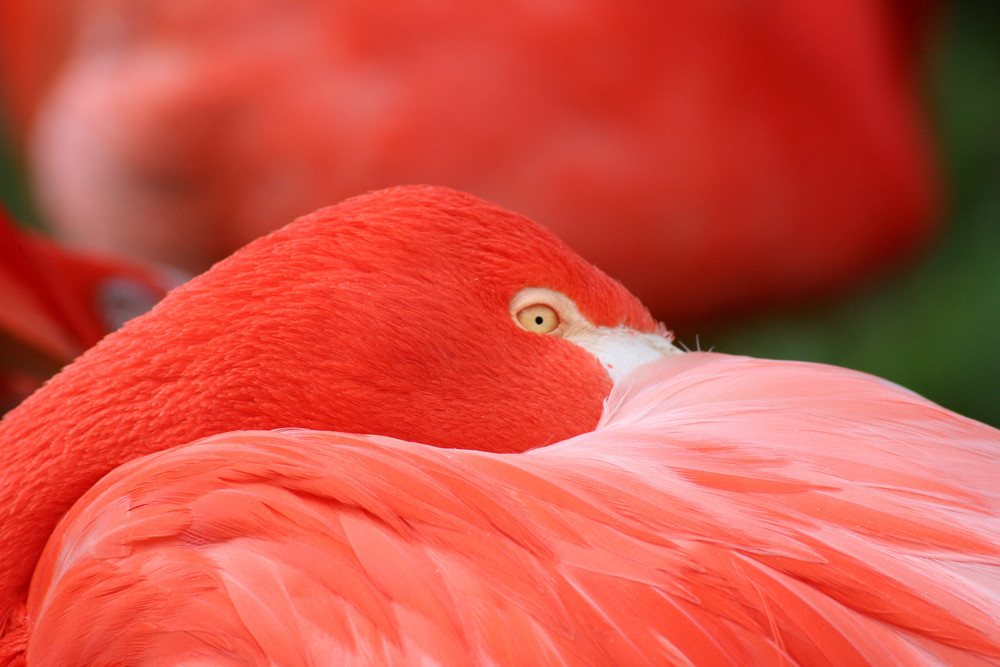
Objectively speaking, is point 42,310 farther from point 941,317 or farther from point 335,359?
point 941,317

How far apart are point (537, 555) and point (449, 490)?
0.21 feet

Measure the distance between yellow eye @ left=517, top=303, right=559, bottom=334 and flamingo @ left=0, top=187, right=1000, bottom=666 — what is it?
14 millimetres

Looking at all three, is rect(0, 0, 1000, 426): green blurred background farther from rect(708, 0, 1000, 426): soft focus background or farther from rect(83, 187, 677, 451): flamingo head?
rect(83, 187, 677, 451): flamingo head

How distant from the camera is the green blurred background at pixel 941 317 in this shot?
2086 mm

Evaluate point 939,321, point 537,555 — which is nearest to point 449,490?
point 537,555

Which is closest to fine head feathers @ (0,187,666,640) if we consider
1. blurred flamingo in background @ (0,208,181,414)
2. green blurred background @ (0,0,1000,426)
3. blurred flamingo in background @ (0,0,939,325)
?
blurred flamingo in background @ (0,208,181,414)

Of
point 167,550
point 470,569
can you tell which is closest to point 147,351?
point 167,550

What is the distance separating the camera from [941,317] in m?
2.18

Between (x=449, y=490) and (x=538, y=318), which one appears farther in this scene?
(x=538, y=318)

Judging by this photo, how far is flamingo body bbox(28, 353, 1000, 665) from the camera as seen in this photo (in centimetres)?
50

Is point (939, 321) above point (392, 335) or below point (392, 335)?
below

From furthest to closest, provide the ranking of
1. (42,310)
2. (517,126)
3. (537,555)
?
(517,126)
(42,310)
(537,555)

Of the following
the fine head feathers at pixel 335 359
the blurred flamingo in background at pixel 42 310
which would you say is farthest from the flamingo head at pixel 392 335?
the blurred flamingo in background at pixel 42 310

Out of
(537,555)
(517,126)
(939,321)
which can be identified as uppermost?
(517,126)
